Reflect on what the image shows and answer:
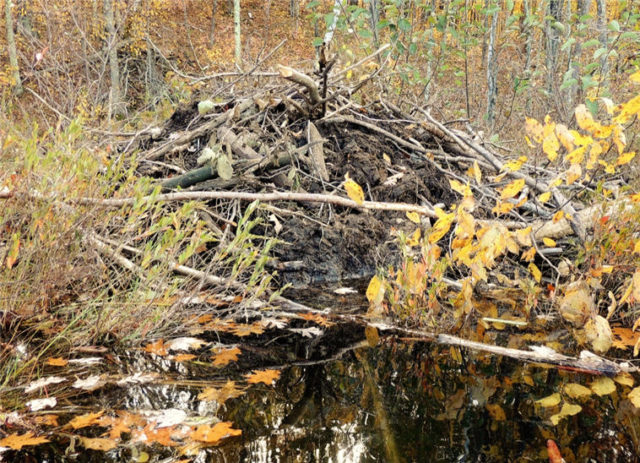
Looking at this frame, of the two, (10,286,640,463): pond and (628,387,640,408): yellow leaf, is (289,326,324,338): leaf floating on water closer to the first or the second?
(10,286,640,463): pond

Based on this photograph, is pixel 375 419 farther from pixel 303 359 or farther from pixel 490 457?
pixel 303 359

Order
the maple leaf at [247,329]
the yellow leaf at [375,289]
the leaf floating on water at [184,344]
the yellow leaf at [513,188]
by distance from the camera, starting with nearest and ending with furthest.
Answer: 1. the yellow leaf at [513,188]
2. the leaf floating on water at [184,344]
3. the yellow leaf at [375,289]
4. the maple leaf at [247,329]

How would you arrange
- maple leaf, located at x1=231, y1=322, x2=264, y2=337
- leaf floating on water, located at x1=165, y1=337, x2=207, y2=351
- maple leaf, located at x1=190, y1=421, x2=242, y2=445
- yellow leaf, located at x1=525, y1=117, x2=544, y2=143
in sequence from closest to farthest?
maple leaf, located at x1=190, y1=421, x2=242, y2=445 < yellow leaf, located at x1=525, y1=117, x2=544, y2=143 < leaf floating on water, located at x1=165, y1=337, x2=207, y2=351 < maple leaf, located at x1=231, y1=322, x2=264, y2=337

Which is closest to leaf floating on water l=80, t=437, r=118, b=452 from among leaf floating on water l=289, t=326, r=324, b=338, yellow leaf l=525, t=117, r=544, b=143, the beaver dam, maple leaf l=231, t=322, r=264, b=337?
the beaver dam

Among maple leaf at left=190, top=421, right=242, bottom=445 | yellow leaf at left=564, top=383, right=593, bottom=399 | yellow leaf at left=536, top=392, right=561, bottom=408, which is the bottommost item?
yellow leaf at left=564, top=383, right=593, bottom=399

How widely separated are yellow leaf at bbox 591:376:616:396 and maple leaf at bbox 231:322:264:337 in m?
1.85

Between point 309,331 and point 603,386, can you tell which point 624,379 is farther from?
point 309,331

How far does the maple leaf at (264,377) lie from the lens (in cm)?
250

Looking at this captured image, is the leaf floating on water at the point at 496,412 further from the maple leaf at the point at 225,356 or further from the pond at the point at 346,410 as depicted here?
the maple leaf at the point at 225,356

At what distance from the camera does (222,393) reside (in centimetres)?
234

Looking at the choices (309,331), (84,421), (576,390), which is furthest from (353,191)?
(84,421)

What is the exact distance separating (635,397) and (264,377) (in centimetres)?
176

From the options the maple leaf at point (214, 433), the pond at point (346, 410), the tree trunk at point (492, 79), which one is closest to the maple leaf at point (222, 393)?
the pond at point (346, 410)

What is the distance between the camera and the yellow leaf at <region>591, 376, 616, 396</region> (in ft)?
7.93
